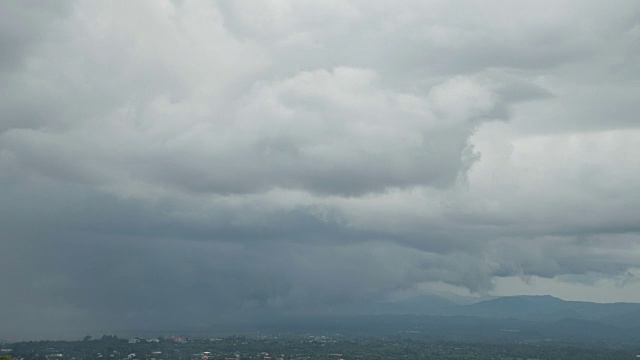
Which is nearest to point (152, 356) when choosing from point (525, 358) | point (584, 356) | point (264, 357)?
point (264, 357)

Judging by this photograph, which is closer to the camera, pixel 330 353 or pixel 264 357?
pixel 264 357

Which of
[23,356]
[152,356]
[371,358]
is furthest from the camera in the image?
[371,358]

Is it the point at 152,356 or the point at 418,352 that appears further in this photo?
the point at 418,352

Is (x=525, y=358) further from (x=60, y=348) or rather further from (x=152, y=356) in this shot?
(x=60, y=348)

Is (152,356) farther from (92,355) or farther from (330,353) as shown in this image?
(330,353)

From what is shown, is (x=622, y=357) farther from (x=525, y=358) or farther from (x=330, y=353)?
(x=330, y=353)

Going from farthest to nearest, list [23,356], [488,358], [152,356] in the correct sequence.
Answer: [488,358], [152,356], [23,356]

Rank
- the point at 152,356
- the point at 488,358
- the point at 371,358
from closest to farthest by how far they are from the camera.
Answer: the point at 152,356 < the point at 371,358 < the point at 488,358

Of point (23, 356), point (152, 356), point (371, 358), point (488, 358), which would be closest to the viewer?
point (23, 356)

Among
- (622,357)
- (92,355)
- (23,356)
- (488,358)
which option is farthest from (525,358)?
(23,356)
